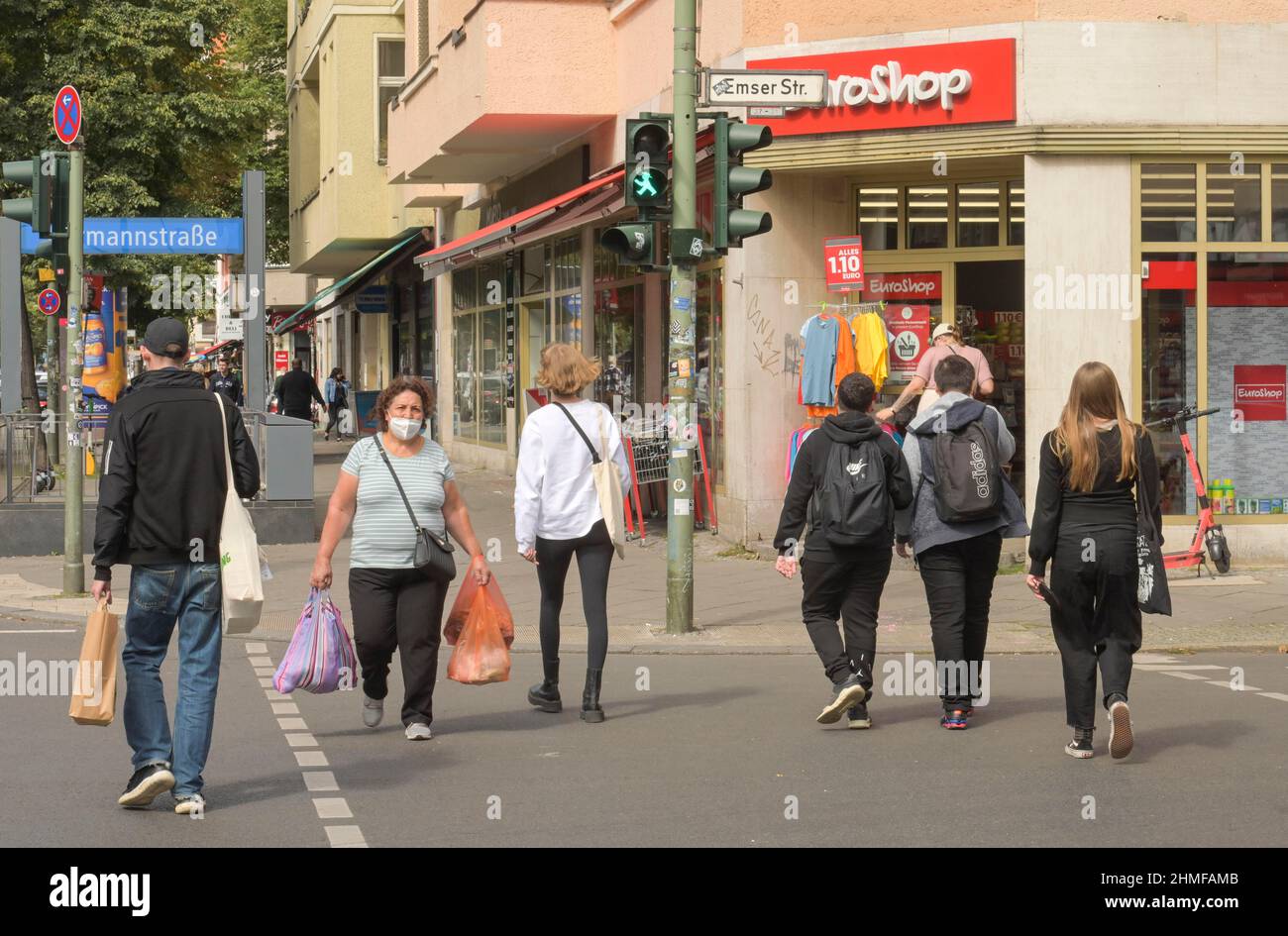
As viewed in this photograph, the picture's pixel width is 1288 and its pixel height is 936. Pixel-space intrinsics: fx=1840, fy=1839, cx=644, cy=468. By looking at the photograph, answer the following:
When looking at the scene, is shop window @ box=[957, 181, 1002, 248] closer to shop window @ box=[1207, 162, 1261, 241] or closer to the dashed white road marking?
shop window @ box=[1207, 162, 1261, 241]

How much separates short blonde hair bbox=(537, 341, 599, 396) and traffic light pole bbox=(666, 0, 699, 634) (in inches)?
117

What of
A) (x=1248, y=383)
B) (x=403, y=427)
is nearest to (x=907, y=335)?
(x=1248, y=383)

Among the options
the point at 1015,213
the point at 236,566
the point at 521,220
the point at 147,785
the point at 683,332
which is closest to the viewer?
the point at 147,785

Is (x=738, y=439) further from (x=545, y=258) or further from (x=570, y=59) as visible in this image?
(x=545, y=258)

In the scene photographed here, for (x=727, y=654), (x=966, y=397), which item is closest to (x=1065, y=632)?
(x=966, y=397)

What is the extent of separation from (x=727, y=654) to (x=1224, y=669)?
2897mm

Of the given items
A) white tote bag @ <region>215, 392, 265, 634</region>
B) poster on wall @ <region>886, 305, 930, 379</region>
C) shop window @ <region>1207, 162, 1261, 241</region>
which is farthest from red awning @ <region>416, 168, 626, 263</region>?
white tote bag @ <region>215, 392, 265, 634</region>

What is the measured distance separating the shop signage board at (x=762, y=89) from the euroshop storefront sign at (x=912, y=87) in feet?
10.2

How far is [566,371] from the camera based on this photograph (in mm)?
8773

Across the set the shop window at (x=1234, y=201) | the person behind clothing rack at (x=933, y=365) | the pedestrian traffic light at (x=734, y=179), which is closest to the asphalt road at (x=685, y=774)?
the pedestrian traffic light at (x=734, y=179)

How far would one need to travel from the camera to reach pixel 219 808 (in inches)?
272

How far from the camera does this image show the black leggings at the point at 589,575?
28.9 feet

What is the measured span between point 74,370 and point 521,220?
6.22 m

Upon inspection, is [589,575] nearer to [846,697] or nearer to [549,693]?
[549,693]
